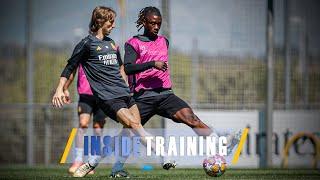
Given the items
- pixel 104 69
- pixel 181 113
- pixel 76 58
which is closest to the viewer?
pixel 76 58

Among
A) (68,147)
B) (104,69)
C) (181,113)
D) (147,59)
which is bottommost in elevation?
(68,147)

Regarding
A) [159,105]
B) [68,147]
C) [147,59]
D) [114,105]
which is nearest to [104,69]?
[114,105]

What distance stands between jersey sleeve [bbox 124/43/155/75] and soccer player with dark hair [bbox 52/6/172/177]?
0.47 ft

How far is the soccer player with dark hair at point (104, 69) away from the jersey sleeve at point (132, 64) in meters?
0.14

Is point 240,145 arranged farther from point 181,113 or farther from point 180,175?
point 181,113

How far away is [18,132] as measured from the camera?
16.9 m

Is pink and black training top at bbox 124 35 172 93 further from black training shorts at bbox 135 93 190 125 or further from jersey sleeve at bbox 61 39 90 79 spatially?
jersey sleeve at bbox 61 39 90 79

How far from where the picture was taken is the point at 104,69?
9.52m

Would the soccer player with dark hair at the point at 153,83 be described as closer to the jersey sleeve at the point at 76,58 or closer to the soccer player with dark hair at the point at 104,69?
the soccer player with dark hair at the point at 104,69

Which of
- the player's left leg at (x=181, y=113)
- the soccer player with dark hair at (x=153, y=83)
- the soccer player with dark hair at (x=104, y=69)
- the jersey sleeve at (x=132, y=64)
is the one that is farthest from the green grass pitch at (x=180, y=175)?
the jersey sleeve at (x=132, y=64)

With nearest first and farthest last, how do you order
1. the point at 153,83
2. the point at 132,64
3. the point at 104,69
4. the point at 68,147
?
the point at 104,69 → the point at 132,64 → the point at 153,83 → the point at 68,147

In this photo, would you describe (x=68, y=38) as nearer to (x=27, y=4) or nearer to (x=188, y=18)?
(x=27, y=4)

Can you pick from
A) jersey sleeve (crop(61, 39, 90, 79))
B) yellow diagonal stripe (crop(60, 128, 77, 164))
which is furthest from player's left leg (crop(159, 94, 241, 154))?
yellow diagonal stripe (crop(60, 128, 77, 164))

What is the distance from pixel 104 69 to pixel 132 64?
36 cm
